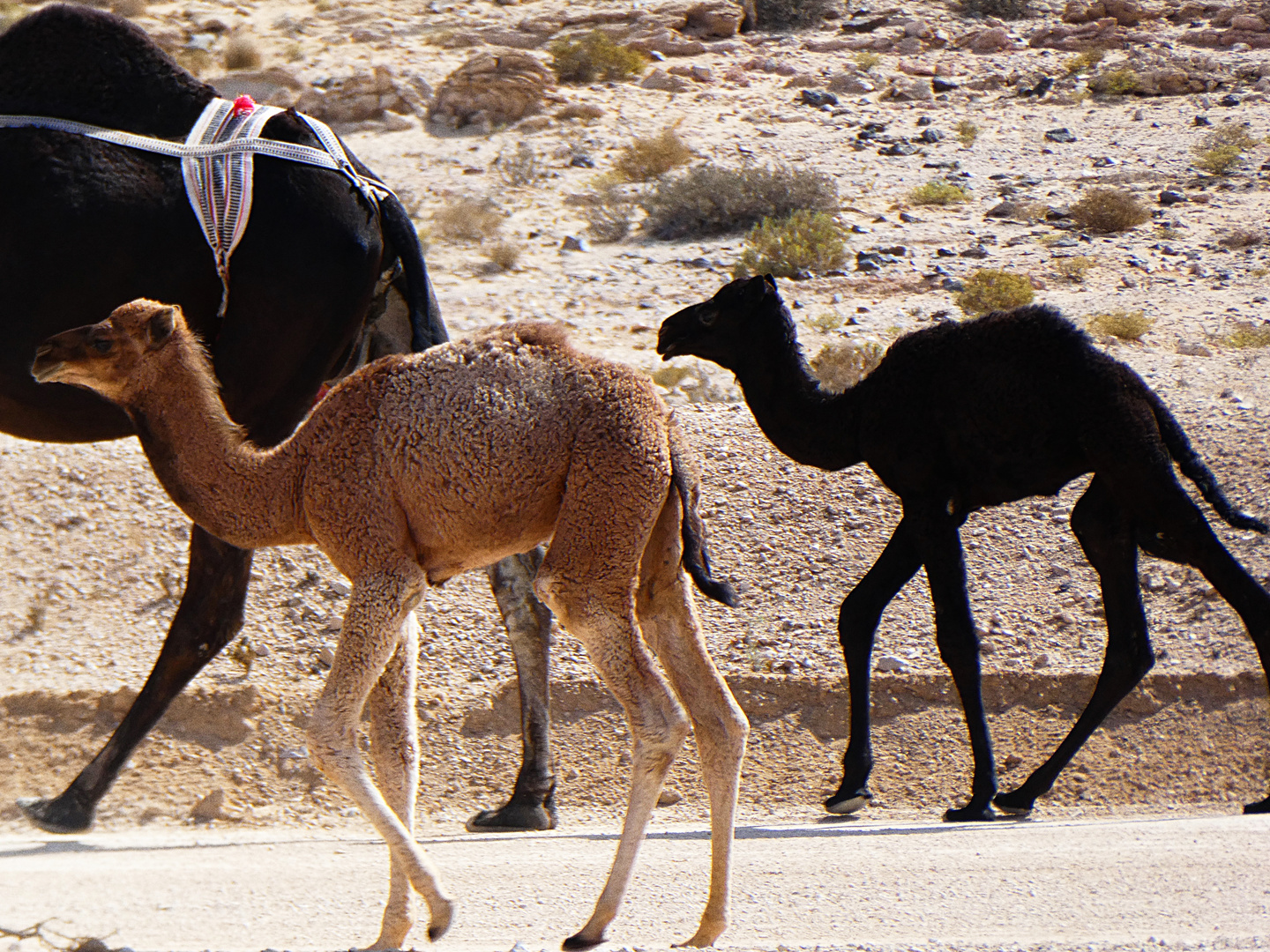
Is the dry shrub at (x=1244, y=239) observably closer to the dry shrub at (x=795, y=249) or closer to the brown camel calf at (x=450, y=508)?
the dry shrub at (x=795, y=249)

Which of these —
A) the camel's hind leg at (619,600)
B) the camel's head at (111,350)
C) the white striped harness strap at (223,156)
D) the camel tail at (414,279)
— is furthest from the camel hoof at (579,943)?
the white striped harness strap at (223,156)

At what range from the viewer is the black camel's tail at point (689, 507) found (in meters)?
4.95

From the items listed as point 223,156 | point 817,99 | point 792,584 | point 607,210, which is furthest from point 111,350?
point 817,99

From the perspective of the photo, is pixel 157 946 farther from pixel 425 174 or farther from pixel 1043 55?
pixel 1043 55

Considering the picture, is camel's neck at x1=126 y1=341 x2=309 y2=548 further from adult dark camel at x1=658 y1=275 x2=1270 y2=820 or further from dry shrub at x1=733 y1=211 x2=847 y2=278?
dry shrub at x1=733 y1=211 x2=847 y2=278

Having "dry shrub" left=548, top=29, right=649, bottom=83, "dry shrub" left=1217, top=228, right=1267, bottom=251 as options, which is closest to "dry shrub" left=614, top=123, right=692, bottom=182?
"dry shrub" left=548, top=29, right=649, bottom=83

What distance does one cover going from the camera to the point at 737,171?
18.2 metres

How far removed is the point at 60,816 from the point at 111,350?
9.15ft

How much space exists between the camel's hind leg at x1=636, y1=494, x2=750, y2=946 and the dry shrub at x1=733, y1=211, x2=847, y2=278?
10392mm

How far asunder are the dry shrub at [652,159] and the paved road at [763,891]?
45.4ft

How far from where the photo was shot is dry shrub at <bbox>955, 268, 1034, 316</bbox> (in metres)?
13.7

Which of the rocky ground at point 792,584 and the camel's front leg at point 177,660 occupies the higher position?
the camel's front leg at point 177,660

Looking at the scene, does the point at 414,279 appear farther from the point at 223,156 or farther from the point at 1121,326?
the point at 1121,326

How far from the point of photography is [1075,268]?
15.0 meters
